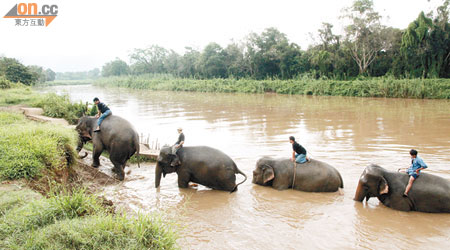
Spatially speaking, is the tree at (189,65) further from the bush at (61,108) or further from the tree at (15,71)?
the bush at (61,108)

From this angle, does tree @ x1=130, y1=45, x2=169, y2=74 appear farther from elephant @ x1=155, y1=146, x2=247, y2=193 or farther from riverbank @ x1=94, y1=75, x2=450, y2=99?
elephant @ x1=155, y1=146, x2=247, y2=193

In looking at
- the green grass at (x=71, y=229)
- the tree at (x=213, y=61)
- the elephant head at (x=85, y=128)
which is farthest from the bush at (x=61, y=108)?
the tree at (x=213, y=61)

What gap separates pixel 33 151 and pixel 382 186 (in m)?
6.11

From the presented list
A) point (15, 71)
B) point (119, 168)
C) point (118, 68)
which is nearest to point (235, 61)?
point (15, 71)

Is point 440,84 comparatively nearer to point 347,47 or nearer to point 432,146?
point 347,47

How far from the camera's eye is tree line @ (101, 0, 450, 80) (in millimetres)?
29469

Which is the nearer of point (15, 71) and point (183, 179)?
point (183, 179)

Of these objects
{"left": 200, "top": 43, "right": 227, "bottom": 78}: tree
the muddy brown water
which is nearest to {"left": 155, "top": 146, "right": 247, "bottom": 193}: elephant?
the muddy brown water

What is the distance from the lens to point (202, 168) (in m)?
6.89

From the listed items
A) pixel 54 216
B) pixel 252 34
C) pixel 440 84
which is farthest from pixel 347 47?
pixel 54 216

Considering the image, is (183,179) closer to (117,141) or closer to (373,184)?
(117,141)

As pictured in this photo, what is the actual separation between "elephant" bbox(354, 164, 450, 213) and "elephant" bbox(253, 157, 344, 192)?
71cm

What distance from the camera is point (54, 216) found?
3982 millimetres

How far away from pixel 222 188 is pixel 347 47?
107 ft
